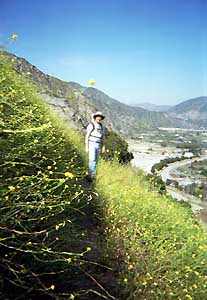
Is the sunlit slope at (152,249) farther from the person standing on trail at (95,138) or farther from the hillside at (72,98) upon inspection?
the hillside at (72,98)

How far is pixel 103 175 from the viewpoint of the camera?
3855 millimetres

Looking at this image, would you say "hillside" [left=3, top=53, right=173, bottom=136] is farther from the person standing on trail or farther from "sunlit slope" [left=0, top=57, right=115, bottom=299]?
"sunlit slope" [left=0, top=57, right=115, bottom=299]

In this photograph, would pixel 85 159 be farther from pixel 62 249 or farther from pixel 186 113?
pixel 186 113

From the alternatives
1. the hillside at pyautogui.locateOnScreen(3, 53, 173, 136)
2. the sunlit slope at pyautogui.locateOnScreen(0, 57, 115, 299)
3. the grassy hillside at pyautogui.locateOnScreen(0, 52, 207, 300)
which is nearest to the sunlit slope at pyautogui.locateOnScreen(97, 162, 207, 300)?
the grassy hillside at pyautogui.locateOnScreen(0, 52, 207, 300)

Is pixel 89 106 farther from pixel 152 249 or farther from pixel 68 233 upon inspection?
pixel 68 233

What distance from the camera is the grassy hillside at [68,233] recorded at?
1542 mm

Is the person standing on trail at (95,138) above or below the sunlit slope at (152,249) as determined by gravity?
above

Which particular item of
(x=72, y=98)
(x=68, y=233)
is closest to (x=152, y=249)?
(x=68, y=233)

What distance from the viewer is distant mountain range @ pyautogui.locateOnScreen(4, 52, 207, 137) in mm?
2932

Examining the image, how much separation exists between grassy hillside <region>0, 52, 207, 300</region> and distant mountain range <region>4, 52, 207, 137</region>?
1.40 feet

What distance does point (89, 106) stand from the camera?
1352 cm

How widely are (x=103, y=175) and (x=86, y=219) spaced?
3.67ft

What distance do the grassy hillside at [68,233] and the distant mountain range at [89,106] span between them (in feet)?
1.40

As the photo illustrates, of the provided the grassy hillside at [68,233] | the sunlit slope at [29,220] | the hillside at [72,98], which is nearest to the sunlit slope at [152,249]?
the grassy hillside at [68,233]
